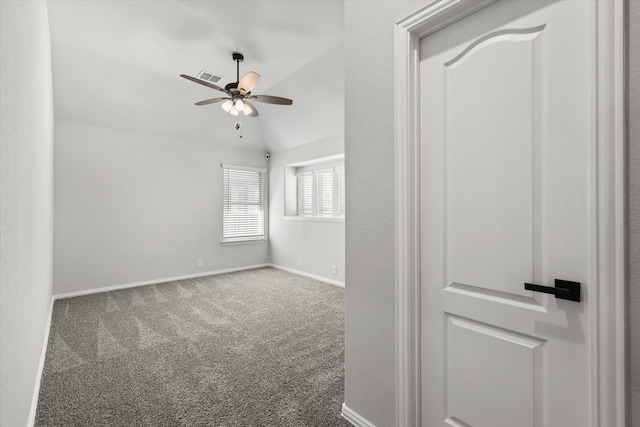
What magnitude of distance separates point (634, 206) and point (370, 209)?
38.4 inches

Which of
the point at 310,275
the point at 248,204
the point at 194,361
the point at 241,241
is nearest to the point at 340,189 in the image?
the point at 310,275

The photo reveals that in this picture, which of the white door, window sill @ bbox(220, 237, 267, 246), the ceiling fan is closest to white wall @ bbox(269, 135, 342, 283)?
window sill @ bbox(220, 237, 267, 246)

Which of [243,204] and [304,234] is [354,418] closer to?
[304,234]

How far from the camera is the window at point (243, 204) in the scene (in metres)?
5.84

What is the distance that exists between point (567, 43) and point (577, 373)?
110 cm

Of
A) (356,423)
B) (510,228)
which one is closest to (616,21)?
(510,228)

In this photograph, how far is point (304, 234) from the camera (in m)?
5.56

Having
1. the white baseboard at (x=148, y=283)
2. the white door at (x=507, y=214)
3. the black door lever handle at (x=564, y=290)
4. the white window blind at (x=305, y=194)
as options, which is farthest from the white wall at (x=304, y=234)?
the black door lever handle at (x=564, y=290)

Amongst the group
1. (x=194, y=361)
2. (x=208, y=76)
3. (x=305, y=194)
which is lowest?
(x=194, y=361)

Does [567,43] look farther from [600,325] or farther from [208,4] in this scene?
[208,4]

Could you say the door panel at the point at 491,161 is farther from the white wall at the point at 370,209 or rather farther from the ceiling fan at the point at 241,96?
the ceiling fan at the point at 241,96

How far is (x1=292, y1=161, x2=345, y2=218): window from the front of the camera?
17.2 feet

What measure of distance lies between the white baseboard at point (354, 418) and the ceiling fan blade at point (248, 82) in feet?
9.30

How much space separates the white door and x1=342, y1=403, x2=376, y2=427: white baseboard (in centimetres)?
37
